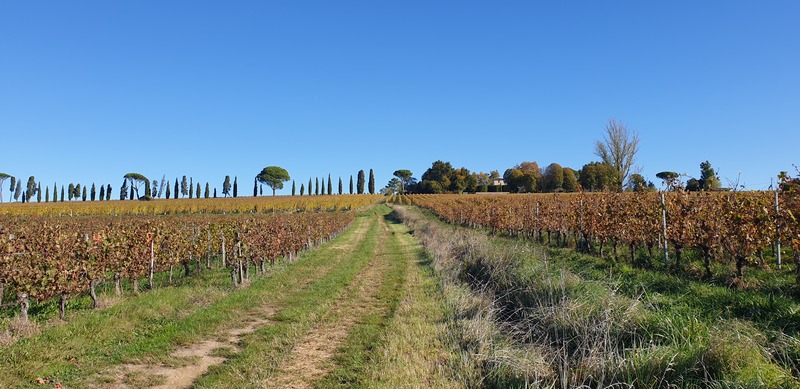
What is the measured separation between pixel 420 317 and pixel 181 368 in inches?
140

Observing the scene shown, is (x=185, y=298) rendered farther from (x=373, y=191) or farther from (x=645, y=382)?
(x=373, y=191)

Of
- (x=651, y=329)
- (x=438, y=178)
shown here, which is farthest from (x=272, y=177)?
(x=651, y=329)

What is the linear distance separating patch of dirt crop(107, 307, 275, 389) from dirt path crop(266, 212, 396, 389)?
922 millimetres

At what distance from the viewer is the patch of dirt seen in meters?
4.61

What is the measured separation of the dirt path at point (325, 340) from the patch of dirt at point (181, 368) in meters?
0.92

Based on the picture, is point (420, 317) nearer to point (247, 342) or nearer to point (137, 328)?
point (247, 342)

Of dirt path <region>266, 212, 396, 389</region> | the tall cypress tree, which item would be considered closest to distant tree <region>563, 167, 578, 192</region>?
the tall cypress tree

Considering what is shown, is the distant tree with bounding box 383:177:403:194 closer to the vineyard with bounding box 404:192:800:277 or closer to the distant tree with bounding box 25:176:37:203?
the distant tree with bounding box 25:176:37:203

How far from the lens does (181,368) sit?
5.05 m

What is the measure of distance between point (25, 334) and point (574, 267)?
10400 mm

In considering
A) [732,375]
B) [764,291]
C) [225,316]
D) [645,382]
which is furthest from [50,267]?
[764,291]

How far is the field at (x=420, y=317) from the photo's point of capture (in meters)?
4.30

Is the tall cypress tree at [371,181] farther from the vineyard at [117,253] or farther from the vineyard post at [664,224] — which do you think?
the vineyard post at [664,224]

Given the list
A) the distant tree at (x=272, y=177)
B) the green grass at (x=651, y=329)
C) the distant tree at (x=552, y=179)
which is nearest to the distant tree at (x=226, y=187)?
the distant tree at (x=272, y=177)
